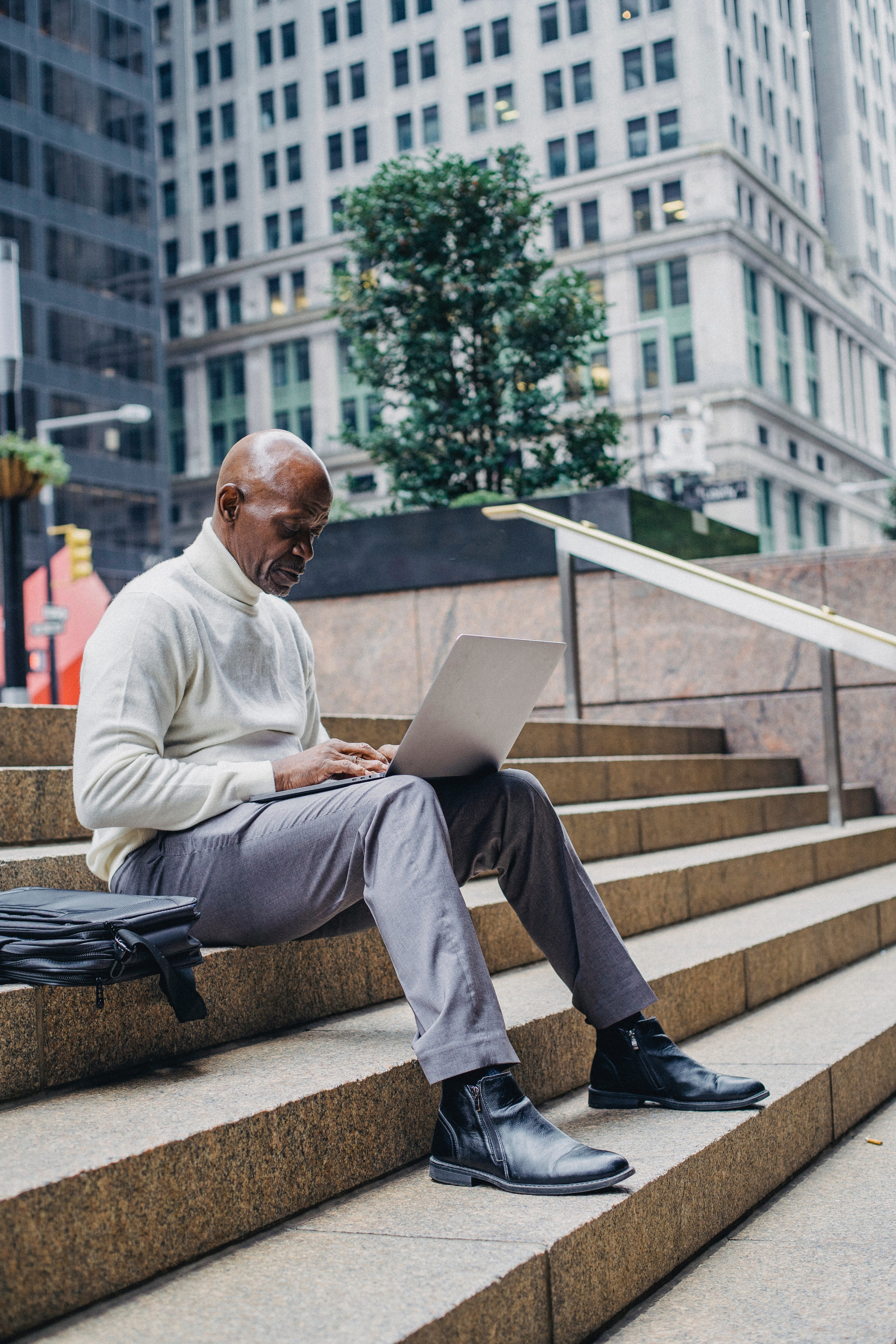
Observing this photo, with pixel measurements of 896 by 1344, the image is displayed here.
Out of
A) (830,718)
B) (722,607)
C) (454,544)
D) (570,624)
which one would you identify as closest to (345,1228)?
(722,607)

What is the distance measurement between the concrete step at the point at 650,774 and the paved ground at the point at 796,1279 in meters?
2.07

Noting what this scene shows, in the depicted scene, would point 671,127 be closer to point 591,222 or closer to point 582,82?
point 582,82

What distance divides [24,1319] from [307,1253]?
0.46 meters

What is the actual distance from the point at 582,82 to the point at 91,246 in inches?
789

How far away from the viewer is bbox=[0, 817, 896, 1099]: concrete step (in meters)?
2.40

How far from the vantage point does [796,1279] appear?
99.7 inches

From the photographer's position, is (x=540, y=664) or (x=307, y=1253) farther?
(x=540, y=664)

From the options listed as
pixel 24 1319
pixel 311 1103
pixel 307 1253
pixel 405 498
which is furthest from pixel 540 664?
pixel 405 498

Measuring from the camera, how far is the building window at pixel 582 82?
172 feet

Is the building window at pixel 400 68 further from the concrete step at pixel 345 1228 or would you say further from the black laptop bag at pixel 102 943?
the black laptop bag at pixel 102 943

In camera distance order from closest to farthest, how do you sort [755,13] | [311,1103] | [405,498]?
[311,1103]
[405,498]
[755,13]

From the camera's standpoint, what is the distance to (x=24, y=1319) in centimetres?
184

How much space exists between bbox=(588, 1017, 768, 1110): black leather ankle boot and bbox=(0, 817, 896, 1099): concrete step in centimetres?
63

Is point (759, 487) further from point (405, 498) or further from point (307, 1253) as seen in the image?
point (307, 1253)
